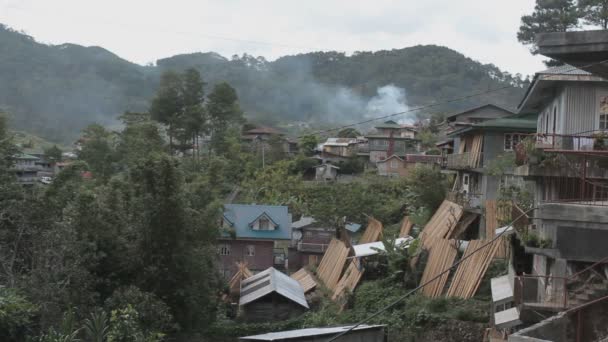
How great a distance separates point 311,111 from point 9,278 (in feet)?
369

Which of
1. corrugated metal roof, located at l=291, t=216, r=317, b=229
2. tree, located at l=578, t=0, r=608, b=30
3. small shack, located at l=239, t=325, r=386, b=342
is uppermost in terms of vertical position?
tree, located at l=578, t=0, r=608, b=30

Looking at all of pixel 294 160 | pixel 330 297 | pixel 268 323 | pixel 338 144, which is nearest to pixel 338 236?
pixel 330 297

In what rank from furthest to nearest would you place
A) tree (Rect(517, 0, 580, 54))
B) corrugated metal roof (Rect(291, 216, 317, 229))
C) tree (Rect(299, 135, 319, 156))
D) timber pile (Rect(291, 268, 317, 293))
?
tree (Rect(299, 135, 319, 156)), tree (Rect(517, 0, 580, 54)), corrugated metal roof (Rect(291, 216, 317, 229)), timber pile (Rect(291, 268, 317, 293))

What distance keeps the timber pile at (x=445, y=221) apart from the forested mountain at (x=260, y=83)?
84.9 metres

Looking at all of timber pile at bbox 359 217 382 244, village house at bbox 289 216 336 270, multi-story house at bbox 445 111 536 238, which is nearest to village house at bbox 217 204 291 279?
village house at bbox 289 216 336 270

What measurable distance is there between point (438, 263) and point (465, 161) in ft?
33.3

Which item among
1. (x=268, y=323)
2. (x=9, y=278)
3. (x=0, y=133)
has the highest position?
(x=0, y=133)

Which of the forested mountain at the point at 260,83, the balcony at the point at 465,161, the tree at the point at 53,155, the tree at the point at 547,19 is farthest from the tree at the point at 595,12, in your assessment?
the forested mountain at the point at 260,83

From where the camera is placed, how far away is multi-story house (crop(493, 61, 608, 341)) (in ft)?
41.1

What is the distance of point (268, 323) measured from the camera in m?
24.8

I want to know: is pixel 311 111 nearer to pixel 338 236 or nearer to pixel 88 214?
pixel 338 236

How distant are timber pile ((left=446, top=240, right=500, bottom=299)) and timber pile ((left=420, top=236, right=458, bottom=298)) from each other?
0.62 meters

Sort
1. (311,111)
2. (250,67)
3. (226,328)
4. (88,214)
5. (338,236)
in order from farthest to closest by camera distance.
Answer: (250,67) → (311,111) → (338,236) → (226,328) → (88,214)

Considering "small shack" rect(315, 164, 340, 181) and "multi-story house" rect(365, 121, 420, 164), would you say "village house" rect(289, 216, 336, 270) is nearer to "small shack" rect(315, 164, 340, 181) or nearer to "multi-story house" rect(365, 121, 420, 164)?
"small shack" rect(315, 164, 340, 181)
